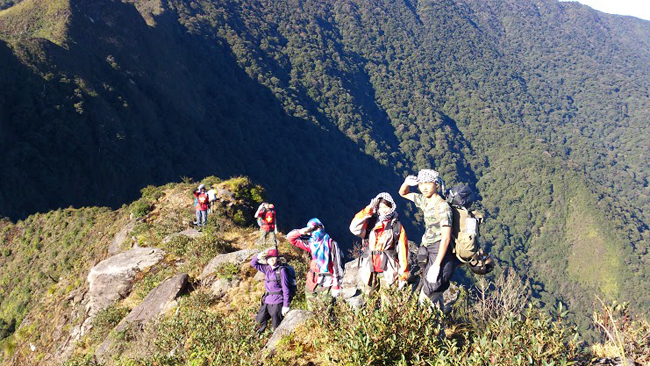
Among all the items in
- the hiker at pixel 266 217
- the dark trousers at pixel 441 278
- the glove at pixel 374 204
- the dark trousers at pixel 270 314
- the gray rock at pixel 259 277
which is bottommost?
the gray rock at pixel 259 277

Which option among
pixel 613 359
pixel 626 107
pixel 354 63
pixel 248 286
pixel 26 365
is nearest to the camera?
pixel 613 359

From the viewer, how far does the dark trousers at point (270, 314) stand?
17.6 ft

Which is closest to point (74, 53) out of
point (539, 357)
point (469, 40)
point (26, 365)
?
point (26, 365)

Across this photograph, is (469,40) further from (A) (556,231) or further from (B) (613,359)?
(B) (613,359)

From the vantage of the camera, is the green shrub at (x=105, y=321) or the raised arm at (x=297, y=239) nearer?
the raised arm at (x=297, y=239)

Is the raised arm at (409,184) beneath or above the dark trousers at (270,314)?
above

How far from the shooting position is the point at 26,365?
31.8 feet

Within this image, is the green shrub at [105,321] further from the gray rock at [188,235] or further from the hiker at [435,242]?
the hiker at [435,242]

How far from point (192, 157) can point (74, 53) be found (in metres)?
16.1

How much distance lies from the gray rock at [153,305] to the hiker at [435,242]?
5.07m

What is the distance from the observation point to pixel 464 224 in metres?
4.01

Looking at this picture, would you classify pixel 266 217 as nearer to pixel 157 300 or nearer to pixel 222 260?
pixel 222 260

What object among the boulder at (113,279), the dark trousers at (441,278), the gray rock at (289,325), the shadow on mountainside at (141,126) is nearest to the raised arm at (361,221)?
the dark trousers at (441,278)

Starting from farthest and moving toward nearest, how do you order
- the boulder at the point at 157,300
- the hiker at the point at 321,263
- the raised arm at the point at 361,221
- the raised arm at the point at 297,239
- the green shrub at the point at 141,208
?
the green shrub at the point at 141,208 → the boulder at the point at 157,300 → the raised arm at the point at 297,239 → the hiker at the point at 321,263 → the raised arm at the point at 361,221
